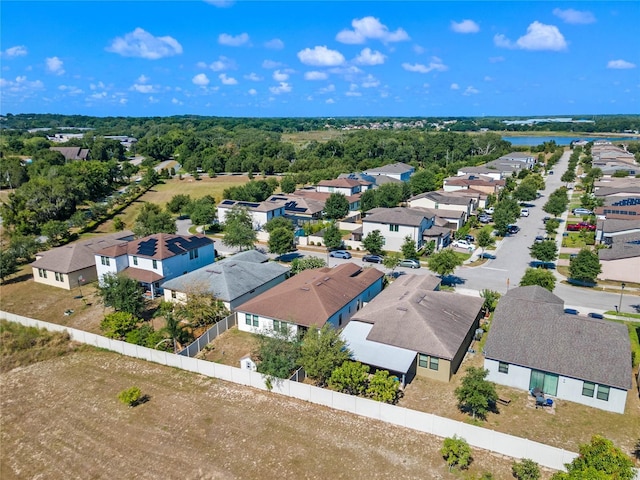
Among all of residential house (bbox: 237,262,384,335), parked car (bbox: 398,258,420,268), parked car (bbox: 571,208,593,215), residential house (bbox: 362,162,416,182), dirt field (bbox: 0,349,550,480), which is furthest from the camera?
residential house (bbox: 362,162,416,182)

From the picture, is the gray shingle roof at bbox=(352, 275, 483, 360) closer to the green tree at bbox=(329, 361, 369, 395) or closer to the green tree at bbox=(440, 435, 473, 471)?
the green tree at bbox=(329, 361, 369, 395)

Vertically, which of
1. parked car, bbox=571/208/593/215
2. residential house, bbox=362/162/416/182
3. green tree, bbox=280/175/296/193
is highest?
residential house, bbox=362/162/416/182

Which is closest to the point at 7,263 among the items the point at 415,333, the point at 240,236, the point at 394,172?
the point at 240,236

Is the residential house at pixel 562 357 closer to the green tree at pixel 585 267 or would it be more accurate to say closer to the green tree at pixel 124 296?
the green tree at pixel 585 267

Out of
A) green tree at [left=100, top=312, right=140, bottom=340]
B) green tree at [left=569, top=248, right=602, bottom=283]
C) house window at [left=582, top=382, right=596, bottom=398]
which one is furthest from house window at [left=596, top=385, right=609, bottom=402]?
green tree at [left=100, top=312, right=140, bottom=340]

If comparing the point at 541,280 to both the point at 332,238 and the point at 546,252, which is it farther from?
the point at 332,238

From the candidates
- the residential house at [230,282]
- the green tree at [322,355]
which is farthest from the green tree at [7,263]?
the green tree at [322,355]

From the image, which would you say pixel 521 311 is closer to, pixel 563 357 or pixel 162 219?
pixel 563 357
